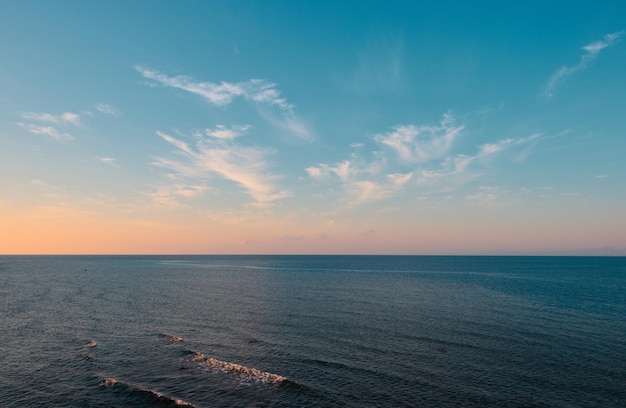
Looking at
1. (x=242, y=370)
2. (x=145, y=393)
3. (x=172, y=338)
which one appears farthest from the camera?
(x=172, y=338)

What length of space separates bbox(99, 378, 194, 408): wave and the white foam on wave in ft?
25.6

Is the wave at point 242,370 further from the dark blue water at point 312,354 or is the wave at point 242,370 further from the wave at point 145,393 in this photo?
the wave at point 145,393

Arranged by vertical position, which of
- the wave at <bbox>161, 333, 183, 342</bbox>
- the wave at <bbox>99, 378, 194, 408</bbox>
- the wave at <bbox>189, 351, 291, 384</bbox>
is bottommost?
the wave at <bbox>99, 378, 194, 408</bbox>

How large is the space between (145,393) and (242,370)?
10055 mm

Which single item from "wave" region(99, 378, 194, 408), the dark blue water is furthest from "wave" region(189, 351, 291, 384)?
"wave" region(99, 378, 194, 408)

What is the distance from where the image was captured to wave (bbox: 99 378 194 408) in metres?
33.4

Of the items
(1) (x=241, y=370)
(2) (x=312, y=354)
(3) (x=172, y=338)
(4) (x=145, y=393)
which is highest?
(3) (x=172, y=338)

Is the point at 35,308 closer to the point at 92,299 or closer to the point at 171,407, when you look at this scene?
the point at 92,299

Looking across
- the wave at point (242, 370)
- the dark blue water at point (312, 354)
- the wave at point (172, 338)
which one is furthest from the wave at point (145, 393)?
the wave at point (172, 338)

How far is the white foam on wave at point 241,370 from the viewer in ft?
127

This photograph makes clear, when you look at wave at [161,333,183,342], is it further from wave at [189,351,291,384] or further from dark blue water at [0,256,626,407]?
wave at [189,351,291,384]

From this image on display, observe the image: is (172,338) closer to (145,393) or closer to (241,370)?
(241,370)

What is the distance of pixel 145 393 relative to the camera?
1390 inches

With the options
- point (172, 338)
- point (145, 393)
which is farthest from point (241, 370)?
point (172, 338)
